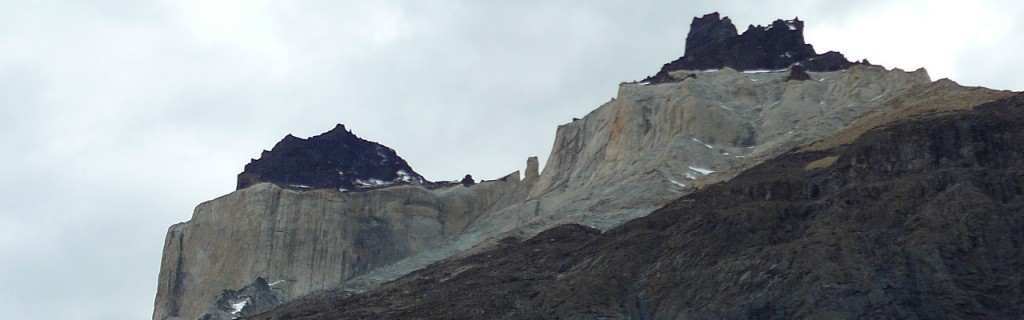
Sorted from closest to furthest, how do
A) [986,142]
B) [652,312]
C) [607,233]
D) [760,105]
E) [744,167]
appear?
[652,312] → [986,142] → [607,233] → [744,167] → [760,105]

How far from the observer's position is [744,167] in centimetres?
6981

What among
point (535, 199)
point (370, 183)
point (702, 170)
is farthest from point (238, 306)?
point (370, 183)

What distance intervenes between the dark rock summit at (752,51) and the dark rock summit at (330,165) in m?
21.3

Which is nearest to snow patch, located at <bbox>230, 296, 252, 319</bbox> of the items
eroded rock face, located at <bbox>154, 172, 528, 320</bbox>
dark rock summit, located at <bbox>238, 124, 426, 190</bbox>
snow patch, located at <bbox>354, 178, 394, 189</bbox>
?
eroded rock face, located at <bbox>154, 172, 528, 320</bbox>

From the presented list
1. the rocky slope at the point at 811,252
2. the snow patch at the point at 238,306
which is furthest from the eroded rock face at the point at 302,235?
the rocky slope at the point at 811,252

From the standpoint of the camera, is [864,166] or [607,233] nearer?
[864,166]

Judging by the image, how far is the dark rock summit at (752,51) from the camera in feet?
321

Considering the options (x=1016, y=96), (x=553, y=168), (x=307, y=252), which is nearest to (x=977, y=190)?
(x=1016, y=96)

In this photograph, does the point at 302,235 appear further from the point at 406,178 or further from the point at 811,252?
the point at 811,252

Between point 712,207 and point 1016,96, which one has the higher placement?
point 1016,96

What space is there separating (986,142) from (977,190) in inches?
266

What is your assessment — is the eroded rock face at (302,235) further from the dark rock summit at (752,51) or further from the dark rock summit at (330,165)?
the dark rock summit at (752,51)

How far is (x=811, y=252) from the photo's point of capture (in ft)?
151

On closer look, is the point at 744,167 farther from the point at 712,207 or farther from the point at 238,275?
the point at 238,275
